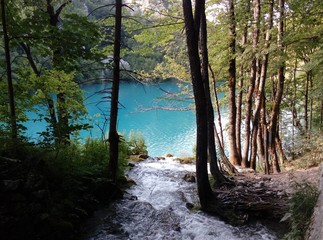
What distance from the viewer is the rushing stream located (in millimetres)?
5195

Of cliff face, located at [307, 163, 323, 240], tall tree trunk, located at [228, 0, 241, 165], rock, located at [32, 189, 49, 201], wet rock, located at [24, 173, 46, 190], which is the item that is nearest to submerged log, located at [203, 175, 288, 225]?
cliff face, located at [307, 163, 323, 240]

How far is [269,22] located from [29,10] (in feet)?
24.1

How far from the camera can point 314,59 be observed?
6.76 meters

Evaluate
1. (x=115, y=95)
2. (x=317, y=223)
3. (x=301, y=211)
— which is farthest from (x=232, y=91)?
(x=317, y=223)

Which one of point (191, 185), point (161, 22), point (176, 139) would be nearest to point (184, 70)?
point (161, 22)

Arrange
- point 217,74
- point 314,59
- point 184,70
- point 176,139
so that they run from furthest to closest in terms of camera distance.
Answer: point 176,139
point 184,70
point 217,74
point 314,59

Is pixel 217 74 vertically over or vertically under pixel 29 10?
under

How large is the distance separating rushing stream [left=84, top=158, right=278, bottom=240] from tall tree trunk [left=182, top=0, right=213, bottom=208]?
A: 2.10 feet

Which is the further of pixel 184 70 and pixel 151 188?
→ pixel 184 70

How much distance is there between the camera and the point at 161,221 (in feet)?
19.1

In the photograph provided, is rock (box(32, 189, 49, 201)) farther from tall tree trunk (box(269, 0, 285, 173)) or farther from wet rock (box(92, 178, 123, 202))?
tall tree trunk (box(269, 0, 285, 173))

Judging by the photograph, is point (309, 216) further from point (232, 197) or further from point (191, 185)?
point (191, 185)

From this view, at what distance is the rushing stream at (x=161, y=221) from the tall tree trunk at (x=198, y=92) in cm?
64

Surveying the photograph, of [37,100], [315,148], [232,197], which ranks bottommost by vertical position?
[232,197]
